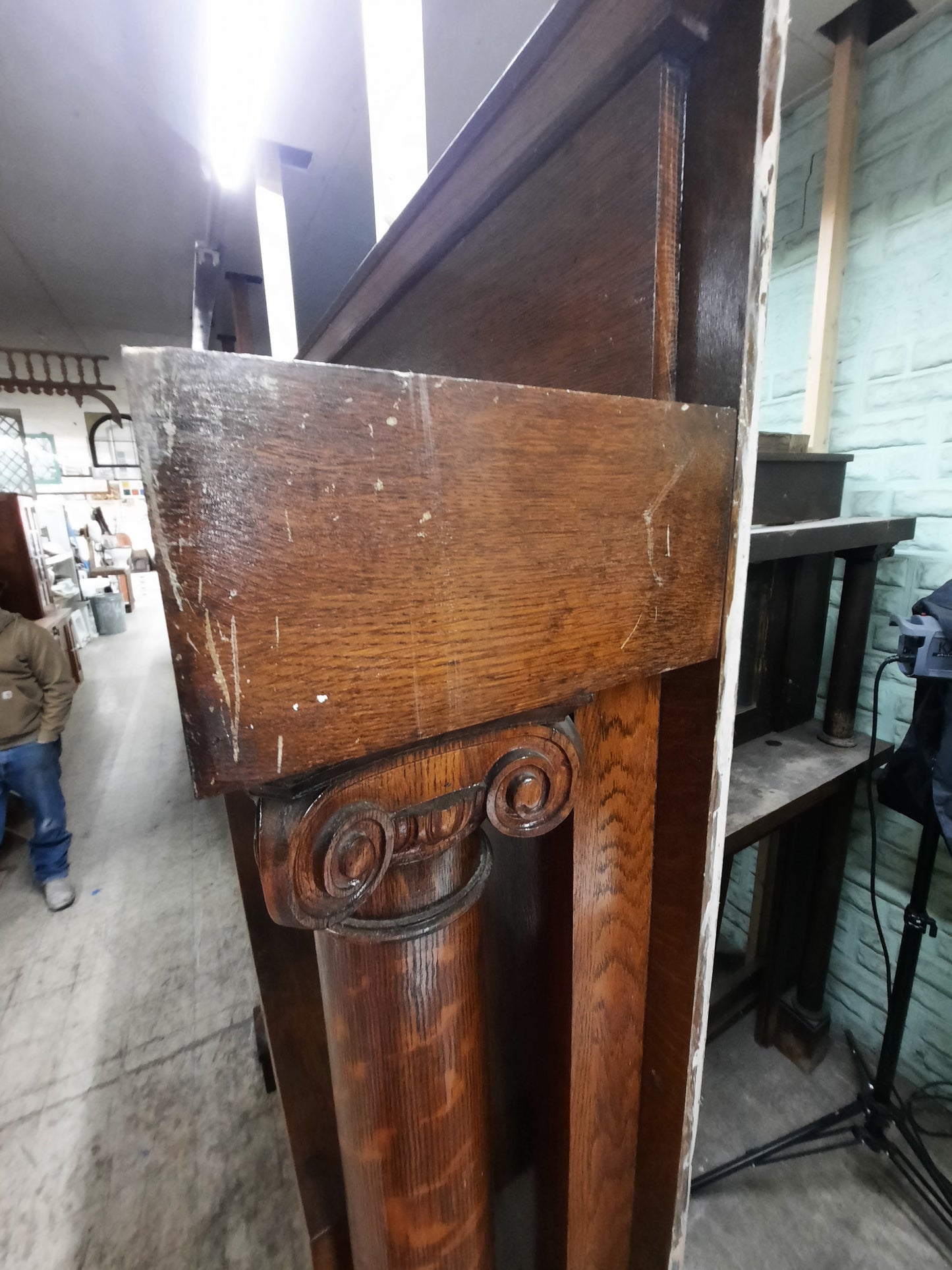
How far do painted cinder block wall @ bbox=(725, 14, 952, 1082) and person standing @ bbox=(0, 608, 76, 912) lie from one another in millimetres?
2559

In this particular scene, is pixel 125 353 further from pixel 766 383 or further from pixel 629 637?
pixel 766 383

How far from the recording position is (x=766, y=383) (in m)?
1.33

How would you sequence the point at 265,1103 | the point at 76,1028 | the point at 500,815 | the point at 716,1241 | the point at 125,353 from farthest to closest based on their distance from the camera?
1. the point at 76,1028
2. the point at 265,1103
3. the point at 716,1241
4. the point at 500,815
5. the point at 125,353

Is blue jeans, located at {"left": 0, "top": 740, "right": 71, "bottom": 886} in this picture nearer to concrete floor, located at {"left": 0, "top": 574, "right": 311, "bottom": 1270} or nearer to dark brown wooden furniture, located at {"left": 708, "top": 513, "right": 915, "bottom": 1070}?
concrete floor, located at {"left": 0, "top": 574, "right": 311, "bottom": 1270}

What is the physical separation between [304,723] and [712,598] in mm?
288

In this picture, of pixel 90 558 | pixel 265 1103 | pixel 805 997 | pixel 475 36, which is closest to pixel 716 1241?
pixel 805 997

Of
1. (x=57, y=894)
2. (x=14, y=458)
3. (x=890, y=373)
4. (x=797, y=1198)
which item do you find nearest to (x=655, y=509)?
(x=890, y=373)

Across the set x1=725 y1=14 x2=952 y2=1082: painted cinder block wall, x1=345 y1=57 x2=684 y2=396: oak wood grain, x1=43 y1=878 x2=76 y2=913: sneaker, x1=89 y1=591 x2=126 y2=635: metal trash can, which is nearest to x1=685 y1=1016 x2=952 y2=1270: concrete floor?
x1=725 y1=14 x2=952 y2=1082: painted cinder block wall

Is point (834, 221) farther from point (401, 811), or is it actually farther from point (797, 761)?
point (401, 811)

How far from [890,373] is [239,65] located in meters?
1.42

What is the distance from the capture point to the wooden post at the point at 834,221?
1.02m

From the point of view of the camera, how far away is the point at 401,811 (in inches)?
12.3

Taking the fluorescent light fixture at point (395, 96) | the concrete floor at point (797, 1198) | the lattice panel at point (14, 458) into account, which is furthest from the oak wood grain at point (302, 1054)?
the lattice panel at point (14, 458)

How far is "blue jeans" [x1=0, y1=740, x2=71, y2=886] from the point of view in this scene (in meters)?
2.12
